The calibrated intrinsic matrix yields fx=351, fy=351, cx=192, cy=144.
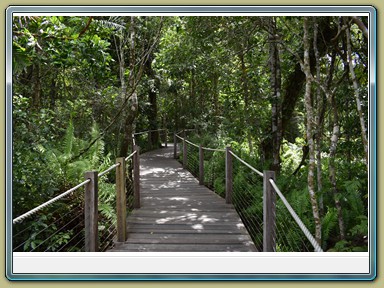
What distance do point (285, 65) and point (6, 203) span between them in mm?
6112

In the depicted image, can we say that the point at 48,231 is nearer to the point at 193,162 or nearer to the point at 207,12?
the point at 207,12

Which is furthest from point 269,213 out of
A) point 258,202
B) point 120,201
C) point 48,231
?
point 48,231

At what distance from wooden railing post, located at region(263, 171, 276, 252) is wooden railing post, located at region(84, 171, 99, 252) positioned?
1594 mm

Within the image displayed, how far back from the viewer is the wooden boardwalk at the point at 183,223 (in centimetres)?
396

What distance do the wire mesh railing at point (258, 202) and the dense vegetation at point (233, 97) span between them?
281 millimetres

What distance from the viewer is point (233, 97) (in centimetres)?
810

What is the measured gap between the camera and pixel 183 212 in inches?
210

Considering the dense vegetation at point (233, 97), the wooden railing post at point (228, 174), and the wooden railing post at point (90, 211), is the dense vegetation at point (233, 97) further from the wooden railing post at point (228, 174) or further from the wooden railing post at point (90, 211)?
the wooden railing post at point (90, 211)

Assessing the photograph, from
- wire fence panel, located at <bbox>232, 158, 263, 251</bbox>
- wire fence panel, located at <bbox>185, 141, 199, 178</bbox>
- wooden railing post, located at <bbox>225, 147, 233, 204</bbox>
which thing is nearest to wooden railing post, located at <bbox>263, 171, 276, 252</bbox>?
wire fence panel, located at <bbox>232, 158, 263, 251</bbox>

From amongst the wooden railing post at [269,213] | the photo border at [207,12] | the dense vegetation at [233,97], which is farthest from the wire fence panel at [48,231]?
the wooden railing post at [269,213]

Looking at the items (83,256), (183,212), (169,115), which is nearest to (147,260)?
(83,256)

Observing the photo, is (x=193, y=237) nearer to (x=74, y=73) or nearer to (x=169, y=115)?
(x=74, y=73)

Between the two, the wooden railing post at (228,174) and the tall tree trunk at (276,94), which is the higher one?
the tall tree trunk at (276,94)

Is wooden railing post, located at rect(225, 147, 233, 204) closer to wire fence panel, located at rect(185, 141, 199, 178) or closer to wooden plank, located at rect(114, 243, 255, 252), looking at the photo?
wooden plank, located at rect(114, 243, 255, 252)
